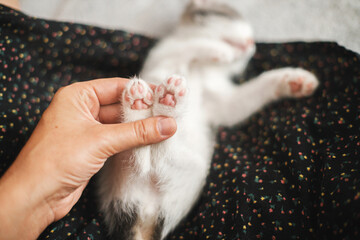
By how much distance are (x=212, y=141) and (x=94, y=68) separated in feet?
2.66

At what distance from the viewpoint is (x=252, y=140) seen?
1.34 metres

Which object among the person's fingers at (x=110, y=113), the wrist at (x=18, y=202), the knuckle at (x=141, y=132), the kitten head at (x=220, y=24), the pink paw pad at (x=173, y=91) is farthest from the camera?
the kitten head at (x=220, y=24)

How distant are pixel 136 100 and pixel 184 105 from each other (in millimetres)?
193

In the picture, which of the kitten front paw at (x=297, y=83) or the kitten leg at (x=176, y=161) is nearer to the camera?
the kitten leg at (x=176, y=161)

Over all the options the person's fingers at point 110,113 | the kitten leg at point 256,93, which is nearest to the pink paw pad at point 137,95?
the person's fingers at point 110,113

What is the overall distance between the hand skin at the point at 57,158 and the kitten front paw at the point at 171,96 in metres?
0.07

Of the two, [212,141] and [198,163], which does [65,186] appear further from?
[212,141]

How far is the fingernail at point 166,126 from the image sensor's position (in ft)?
2.95

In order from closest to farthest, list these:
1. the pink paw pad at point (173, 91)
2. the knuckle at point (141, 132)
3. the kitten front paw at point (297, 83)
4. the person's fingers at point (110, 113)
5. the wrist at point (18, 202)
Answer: the wrist at point (18, 202), the knuckle at point (141, 132), the pink paw pad at point (173, 91), the person's fingers at point (110, 113), the kitten front paw at point (297, 83)

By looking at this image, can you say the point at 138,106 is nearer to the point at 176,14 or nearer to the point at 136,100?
the point at 136,100

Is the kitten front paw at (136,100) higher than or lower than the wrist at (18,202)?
higher

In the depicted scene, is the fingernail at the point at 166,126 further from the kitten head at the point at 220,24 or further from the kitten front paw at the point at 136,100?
the kitten head at the point at 220,24

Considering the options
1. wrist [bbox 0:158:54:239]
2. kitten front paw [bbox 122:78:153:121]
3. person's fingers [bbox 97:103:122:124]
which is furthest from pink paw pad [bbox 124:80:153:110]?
wrist [bbox 0:158:54:239]

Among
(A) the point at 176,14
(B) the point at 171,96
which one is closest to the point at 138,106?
(B) the point at 171,96
